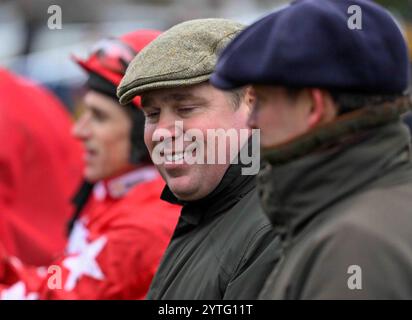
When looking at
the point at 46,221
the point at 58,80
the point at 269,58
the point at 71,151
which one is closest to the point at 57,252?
the point at 46,221

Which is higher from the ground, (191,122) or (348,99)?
(348,99)

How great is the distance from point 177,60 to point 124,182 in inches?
72.7

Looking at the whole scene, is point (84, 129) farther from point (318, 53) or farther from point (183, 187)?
point (318, 53)

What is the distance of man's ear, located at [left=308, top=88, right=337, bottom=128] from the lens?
2088 mm

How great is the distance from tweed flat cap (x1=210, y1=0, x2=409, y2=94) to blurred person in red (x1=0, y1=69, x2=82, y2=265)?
4116 millimetres

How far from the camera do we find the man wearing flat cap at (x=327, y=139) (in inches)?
78.0

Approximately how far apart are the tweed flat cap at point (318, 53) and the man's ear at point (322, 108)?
21 mm

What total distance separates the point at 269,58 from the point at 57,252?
14.7 feet

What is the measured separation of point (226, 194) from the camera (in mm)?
2932

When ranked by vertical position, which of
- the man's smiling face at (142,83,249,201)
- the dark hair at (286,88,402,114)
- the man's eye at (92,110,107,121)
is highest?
the dark hair at (286,88,402,114)

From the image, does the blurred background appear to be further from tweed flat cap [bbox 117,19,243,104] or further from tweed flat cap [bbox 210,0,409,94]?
tweed flat cap [bbox 210,0,409,94]

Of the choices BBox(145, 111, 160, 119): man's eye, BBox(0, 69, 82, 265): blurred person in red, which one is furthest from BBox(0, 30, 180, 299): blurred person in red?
BBox(0, 69, 82, 265): blurred person in red

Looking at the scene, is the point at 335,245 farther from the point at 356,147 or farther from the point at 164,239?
the point at 164,239

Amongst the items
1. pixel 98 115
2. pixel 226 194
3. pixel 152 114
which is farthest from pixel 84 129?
pixel 226 194
